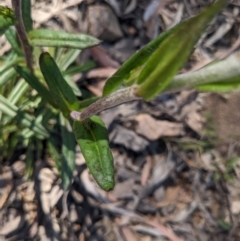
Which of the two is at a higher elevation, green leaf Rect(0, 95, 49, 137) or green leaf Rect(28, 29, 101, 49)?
green leaf Rect(28, 29, 101, 49)

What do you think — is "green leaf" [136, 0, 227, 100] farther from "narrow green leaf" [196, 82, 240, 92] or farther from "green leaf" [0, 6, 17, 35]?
"green leaf" [0, 6, 17, 35]

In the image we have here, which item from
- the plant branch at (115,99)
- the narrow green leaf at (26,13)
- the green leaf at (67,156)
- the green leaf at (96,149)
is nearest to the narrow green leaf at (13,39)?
the narrow green leaf at (26,13)

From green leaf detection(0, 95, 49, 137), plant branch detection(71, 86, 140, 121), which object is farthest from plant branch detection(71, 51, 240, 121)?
green leaf detection(0, 95, 49, 137)

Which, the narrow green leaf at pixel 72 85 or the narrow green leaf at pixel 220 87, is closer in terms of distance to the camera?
the narrow green leaf at pixel 220 87

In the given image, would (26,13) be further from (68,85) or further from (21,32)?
→ (68,85)

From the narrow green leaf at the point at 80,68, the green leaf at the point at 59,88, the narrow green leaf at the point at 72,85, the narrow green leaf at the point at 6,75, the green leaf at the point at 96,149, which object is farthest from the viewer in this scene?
the narrow green leaf at the point at 80,68

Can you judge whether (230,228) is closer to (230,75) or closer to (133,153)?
(133,153)

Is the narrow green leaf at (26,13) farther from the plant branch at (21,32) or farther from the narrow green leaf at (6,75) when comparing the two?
the narrow green leaf at (6,75)

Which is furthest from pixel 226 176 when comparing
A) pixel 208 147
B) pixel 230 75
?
pixel 230 75
